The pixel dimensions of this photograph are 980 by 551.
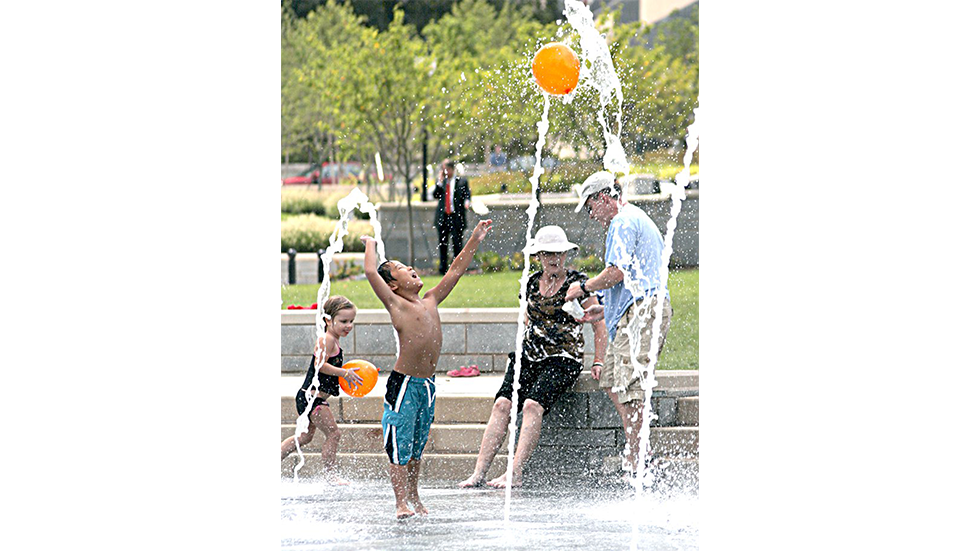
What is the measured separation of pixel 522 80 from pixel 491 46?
11.7 metres

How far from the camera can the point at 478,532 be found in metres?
5.19

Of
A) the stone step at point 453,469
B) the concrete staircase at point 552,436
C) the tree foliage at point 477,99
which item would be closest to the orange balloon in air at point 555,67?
the concrete staircase at point 552,436

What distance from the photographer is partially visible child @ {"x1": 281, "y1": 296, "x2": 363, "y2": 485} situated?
6172 mm

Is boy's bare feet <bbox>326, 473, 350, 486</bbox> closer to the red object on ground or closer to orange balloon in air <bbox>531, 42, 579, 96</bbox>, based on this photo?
the red object on ground

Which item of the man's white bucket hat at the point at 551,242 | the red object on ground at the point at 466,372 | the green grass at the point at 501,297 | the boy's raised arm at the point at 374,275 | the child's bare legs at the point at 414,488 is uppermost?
the man's white bucket hat at the point at 551,242

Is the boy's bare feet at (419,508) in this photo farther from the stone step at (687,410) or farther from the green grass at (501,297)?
the green grass at (501,297)

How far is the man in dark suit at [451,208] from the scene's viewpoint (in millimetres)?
12859

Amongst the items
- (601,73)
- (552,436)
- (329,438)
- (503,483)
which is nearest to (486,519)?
(503,483)

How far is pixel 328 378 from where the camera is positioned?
20.3 feet

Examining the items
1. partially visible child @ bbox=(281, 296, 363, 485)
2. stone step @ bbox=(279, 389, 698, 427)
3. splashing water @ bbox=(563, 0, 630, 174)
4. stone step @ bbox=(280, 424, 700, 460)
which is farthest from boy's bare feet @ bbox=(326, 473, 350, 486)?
splashing water @ bbox=(563, 0, 630, 174)

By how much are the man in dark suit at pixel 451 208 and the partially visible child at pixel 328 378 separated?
21.4ft

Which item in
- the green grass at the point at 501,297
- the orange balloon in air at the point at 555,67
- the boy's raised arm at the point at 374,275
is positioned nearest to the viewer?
the boy's raised arm at the point at 374,275

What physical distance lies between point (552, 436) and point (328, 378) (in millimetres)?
1274
